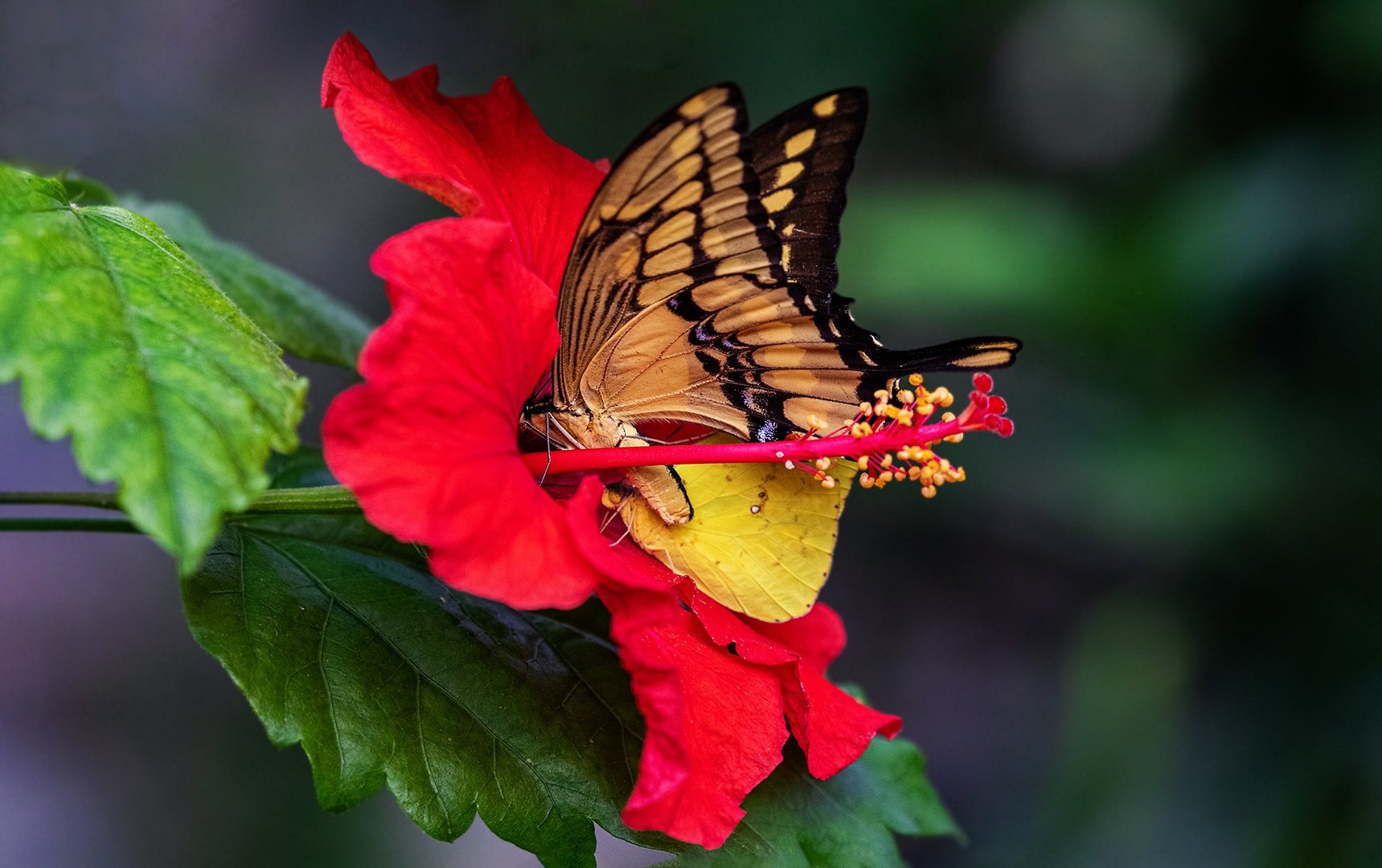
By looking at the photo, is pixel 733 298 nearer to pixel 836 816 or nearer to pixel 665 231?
pixel 665 231

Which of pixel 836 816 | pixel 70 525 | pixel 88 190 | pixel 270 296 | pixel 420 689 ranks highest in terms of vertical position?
pixel 88 190

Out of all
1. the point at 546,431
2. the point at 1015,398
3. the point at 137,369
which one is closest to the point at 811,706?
the point at 546,431

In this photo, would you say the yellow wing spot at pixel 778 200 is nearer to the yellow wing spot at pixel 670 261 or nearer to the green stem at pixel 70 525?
the yellow wing spot at pixel 670 261

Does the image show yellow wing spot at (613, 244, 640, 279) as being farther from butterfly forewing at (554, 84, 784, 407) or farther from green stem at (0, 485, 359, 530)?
green stem at (0, 485, 359, 530)

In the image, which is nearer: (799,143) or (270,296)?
(799,143)

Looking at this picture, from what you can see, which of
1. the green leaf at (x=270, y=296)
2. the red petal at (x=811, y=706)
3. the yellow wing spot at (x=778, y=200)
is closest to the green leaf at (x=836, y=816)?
the red petal at (x=811, y=706)

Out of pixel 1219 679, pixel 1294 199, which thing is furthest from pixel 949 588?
pixel 1294 199

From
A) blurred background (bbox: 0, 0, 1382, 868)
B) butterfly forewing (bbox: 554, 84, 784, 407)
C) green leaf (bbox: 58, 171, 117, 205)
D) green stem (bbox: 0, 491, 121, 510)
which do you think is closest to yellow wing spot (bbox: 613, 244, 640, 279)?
butterfly forewing (bbox: 554, 84, 784, 407)
